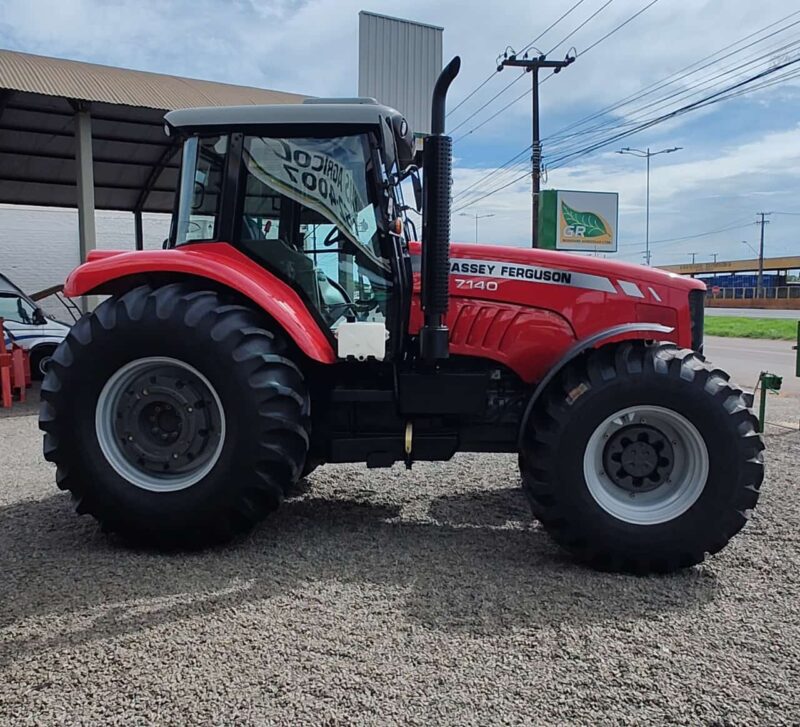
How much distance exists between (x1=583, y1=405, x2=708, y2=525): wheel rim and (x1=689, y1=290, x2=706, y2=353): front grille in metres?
0.92

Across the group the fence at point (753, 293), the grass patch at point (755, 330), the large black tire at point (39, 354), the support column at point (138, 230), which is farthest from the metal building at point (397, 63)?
the fence at point (753, 293)

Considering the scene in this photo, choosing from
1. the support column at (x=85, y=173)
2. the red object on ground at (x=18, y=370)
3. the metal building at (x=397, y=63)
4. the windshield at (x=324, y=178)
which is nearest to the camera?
the windshield at (x=324, y=178)

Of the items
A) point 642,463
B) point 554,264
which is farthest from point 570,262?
point 642,463

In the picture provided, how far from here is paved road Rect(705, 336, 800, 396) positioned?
1252 cm

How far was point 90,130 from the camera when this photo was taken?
37.5ft

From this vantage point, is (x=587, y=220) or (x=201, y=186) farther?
(x=587, y=220)

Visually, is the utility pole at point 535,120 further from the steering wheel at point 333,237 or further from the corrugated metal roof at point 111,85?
the steering wheel at point 333,237

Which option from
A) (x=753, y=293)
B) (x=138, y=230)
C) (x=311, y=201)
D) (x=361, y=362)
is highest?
(x=753, y=293)

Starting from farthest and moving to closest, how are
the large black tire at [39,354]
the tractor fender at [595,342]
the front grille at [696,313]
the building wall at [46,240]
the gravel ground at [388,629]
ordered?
the building wall at [46,240] → the large black tire at [39,354] → the front grille at [696,313] → the tractor fender at [595,342] → the gravel ground at [388,629]

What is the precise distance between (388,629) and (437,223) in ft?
6.55

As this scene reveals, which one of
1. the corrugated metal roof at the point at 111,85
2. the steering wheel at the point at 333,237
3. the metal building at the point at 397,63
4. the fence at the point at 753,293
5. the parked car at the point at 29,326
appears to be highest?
the metal building at the point at 397,63

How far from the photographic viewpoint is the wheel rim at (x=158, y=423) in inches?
150

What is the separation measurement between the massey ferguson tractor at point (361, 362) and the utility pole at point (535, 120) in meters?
17.7

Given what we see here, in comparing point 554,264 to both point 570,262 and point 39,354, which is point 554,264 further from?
point 39,354
